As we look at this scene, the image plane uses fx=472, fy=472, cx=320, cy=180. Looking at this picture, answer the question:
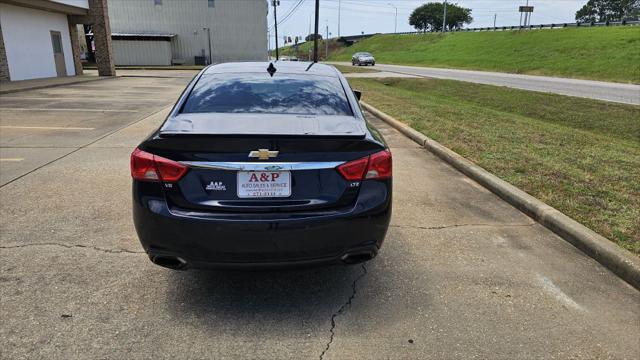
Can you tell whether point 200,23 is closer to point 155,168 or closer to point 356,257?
point 155,168

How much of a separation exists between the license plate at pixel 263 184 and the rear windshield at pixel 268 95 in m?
0.76

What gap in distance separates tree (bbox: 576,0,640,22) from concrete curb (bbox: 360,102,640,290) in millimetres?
115671

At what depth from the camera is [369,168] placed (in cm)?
295

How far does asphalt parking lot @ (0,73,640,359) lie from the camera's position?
2777mm

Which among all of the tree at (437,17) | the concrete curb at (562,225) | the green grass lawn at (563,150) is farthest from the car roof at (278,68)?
the tree at (437,17)

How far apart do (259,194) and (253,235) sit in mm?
243

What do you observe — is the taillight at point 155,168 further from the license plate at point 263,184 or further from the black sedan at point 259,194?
the license plate at point 263,184

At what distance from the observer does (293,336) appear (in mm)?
2865

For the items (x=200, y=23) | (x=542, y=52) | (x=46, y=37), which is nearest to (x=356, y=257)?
(x=46, y=37)

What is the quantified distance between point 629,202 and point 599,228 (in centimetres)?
101

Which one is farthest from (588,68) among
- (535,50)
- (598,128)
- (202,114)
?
(202,114)

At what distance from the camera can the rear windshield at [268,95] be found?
348 centimetres

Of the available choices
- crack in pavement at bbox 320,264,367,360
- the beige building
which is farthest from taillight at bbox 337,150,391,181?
the beige building

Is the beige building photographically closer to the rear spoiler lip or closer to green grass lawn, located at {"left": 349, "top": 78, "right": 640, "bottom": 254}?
green grass lawn, located at {"left": 349, "top": 78, "right": 640, "bottom": 254}
